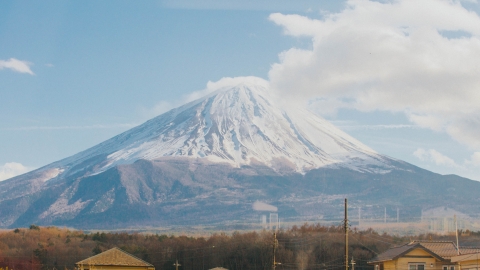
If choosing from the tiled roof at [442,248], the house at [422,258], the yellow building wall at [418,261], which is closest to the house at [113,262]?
the house at [422,258]

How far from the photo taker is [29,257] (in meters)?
76.8

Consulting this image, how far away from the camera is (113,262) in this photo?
59094mm

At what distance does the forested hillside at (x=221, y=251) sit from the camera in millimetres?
71688

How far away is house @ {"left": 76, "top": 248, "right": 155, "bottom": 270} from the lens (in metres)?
58.4

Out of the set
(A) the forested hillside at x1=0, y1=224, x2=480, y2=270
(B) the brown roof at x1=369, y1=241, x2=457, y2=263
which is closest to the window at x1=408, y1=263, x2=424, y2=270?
(B) the brown roof at x1=369, y1=241, x2=457, y2=263

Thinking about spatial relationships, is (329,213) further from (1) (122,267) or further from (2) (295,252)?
(1) (122,267)

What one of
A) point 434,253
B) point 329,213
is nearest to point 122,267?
point 434,253

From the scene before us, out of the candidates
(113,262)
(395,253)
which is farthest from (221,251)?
(395,253)

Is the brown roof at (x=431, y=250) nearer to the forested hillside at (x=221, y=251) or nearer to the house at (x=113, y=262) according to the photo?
the forested hillside at (x=221, y=251)

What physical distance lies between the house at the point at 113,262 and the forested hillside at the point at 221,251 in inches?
445

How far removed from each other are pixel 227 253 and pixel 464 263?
38457 millimetres

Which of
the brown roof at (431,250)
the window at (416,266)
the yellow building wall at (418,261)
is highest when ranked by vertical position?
the brown roof at (431,250)

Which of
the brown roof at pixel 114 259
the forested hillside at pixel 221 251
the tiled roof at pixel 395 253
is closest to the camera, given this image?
the tiled roof at pixel 395 253

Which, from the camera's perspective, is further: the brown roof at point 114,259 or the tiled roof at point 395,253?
the brown roof at point 114,259
